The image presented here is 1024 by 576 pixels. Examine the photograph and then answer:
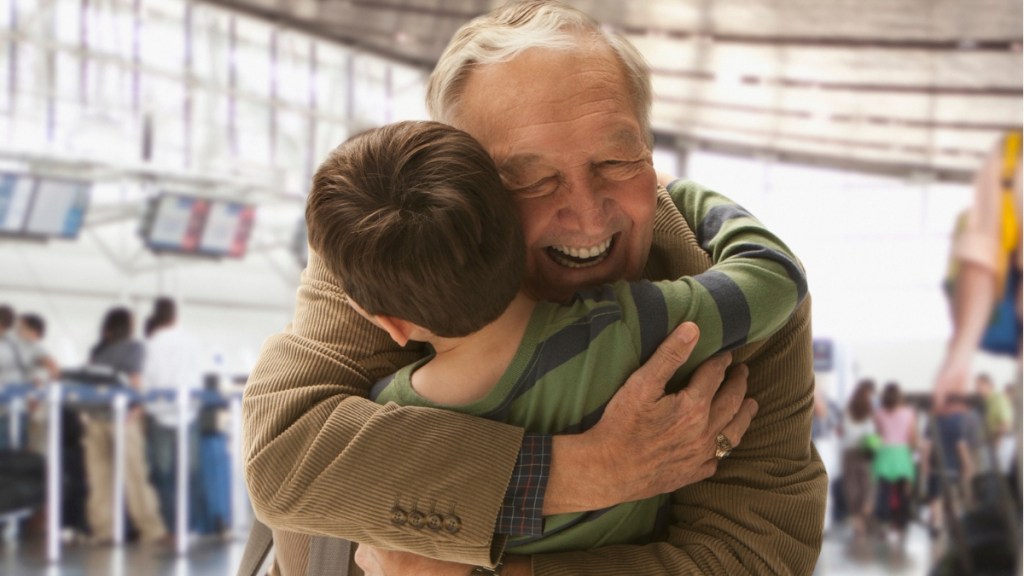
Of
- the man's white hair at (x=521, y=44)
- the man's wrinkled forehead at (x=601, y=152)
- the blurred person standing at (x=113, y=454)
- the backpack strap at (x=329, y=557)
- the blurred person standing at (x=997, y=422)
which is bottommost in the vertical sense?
the blurred person standing at (x=113, y=454)

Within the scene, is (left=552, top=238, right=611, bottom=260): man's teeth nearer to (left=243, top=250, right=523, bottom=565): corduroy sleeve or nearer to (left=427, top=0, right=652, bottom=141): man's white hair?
(left=427, top=0, right=652, bottom=141): man's white hair

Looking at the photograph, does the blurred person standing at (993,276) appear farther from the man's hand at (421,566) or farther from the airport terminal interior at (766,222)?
the man's hand at (421,566)

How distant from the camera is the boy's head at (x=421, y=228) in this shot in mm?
1053

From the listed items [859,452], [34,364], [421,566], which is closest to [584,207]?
[421,566]

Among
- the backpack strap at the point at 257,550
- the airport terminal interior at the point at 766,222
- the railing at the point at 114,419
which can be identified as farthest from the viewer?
the railing at the point at 114,419

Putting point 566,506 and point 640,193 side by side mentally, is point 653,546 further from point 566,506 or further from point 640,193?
point 640,193

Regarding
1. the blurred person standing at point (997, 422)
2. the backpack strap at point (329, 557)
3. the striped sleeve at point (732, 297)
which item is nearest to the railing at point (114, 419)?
the blurred person standing at point (997, 422)

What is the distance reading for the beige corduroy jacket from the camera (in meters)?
1.10

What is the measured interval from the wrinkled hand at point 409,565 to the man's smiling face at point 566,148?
0.35 meters

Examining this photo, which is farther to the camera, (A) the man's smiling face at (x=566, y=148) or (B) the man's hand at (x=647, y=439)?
(A) the man's smiling face at (x=566, y=148)

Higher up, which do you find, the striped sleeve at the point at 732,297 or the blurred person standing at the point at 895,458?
the striped sleeve at the point at 732,297

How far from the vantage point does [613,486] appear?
1.13 m

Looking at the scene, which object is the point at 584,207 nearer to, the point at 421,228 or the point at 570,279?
the point at 570,279

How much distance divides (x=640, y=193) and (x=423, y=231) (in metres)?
0.34
